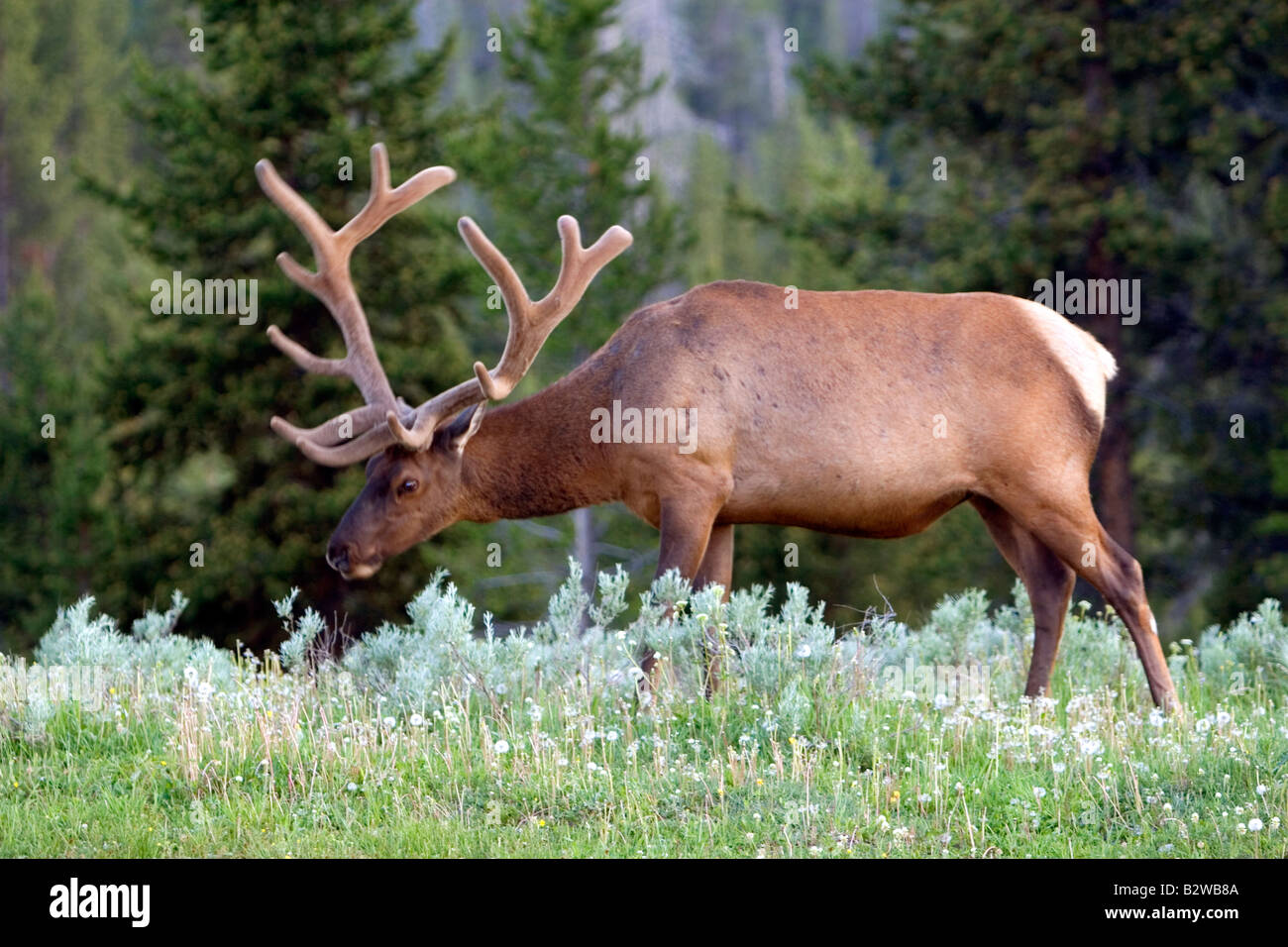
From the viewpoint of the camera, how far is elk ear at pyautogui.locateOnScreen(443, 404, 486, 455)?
28.1 feet

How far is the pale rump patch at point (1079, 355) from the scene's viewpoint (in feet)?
26.7

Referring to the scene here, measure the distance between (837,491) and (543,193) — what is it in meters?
20.2

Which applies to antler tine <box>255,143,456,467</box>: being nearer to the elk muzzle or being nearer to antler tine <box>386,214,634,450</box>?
antler tine <box>386,214,634,450</box>

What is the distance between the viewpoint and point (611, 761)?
6160 mm

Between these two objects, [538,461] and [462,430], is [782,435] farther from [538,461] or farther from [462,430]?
[462,430]

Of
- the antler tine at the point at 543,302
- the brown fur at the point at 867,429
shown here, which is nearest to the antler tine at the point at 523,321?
the antler tine at the point at 543,302

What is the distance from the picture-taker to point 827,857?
5.21 m

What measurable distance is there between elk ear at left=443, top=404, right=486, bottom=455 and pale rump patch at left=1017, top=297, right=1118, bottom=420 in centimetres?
288

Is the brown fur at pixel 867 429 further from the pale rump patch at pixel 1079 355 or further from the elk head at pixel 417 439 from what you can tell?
the elk head at pixel 417 439

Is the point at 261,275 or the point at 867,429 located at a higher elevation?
the point at 261,275

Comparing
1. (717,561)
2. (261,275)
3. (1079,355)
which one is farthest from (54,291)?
(1079,355)

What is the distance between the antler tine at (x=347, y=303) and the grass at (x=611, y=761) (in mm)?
1375

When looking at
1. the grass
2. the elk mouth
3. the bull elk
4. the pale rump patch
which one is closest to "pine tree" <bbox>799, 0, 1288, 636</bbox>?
the pale rump patch

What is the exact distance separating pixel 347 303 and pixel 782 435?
272 centimetres
